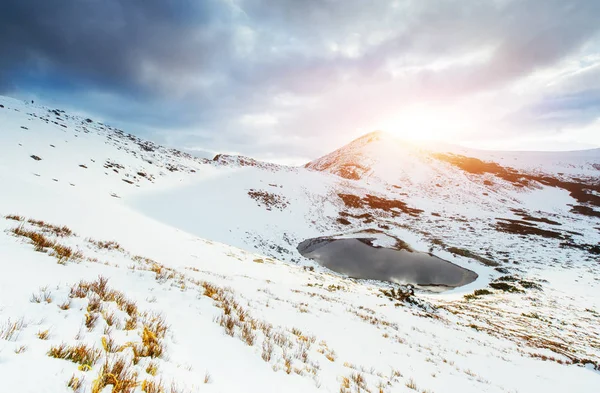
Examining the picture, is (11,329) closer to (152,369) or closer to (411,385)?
(152,369)

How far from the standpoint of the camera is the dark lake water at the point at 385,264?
2677 cm

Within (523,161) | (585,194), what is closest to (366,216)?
(585,194)

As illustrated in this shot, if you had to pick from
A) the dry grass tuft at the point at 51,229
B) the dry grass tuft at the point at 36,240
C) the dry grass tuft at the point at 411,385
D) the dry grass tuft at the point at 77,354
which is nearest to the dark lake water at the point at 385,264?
the dry grass tuft at the point at 411,385

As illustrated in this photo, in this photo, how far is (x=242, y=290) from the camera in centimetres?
1055

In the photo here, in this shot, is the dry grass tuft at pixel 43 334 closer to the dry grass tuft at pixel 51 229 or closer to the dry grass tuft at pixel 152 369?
the dry grass tuft at pixel 152 369

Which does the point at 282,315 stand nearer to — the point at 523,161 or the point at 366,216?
the point at 366,216

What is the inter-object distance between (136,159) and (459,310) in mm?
55227

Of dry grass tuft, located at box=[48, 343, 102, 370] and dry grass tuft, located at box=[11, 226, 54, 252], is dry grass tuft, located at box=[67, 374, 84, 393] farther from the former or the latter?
dry grass tuft, located at box=[11, 226, 54, 252]

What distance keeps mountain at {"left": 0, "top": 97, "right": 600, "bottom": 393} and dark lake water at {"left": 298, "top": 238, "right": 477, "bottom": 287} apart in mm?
1379

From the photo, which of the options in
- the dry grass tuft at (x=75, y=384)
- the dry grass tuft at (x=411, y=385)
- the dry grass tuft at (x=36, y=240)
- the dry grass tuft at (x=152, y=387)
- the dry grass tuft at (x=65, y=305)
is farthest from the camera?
the dry grass tuft at (x=36, y=240)

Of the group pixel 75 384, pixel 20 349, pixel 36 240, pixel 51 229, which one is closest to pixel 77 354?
pixel 20 349

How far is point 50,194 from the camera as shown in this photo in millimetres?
18703

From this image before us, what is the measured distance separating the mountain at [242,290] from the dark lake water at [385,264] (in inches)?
54.3

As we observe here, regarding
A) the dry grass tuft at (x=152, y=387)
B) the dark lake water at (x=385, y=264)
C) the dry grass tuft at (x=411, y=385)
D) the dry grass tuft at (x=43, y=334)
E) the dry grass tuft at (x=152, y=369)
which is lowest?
the dark lake water at (x=385, y=264)
